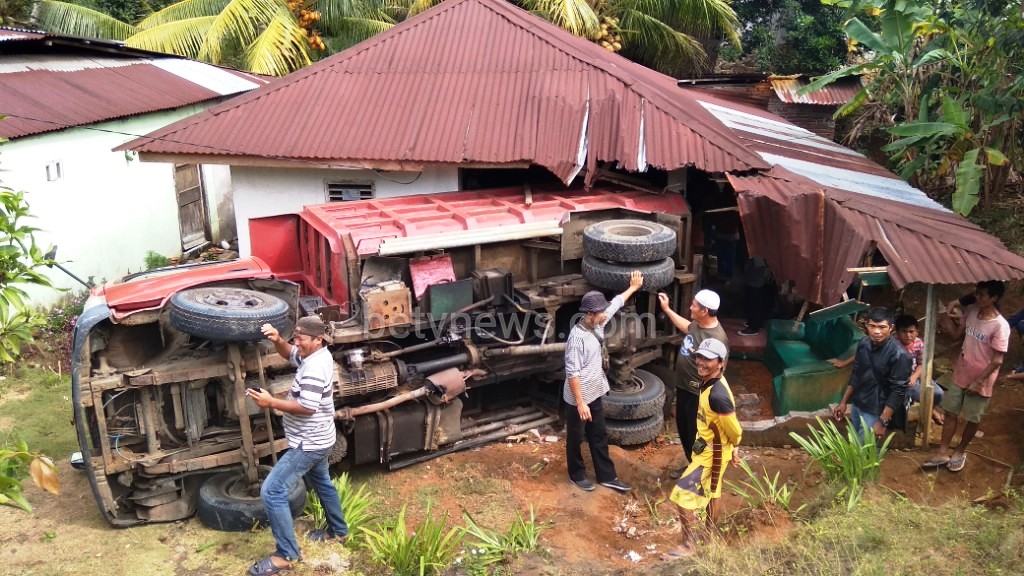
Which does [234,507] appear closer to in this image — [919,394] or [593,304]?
[593,304]

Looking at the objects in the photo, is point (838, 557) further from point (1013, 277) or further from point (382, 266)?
point (382, 266)

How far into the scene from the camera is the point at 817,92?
48.5 ft

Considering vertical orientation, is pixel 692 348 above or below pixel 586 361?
above

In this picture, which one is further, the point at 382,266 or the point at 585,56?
the point at 585,56

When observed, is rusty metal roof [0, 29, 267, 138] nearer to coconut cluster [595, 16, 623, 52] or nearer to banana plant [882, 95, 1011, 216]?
coconut cluster [595, 16, 623, 52]

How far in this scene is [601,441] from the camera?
680cm

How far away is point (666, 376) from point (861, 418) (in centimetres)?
253

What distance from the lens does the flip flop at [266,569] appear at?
5438 millimetres

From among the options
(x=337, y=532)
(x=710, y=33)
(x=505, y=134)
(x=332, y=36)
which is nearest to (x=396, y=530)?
(x=337, y=532)

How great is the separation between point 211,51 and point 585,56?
10387 mm

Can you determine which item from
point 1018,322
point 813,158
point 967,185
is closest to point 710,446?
point 1018,322

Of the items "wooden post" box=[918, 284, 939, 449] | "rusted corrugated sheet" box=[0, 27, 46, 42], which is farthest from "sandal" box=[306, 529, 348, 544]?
"rusted corrugated sheet" box=[0, 27, 46, 42]

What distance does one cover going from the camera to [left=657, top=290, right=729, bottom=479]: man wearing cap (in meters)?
6.16

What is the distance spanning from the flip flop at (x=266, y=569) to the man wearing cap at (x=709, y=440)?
9.02ft
